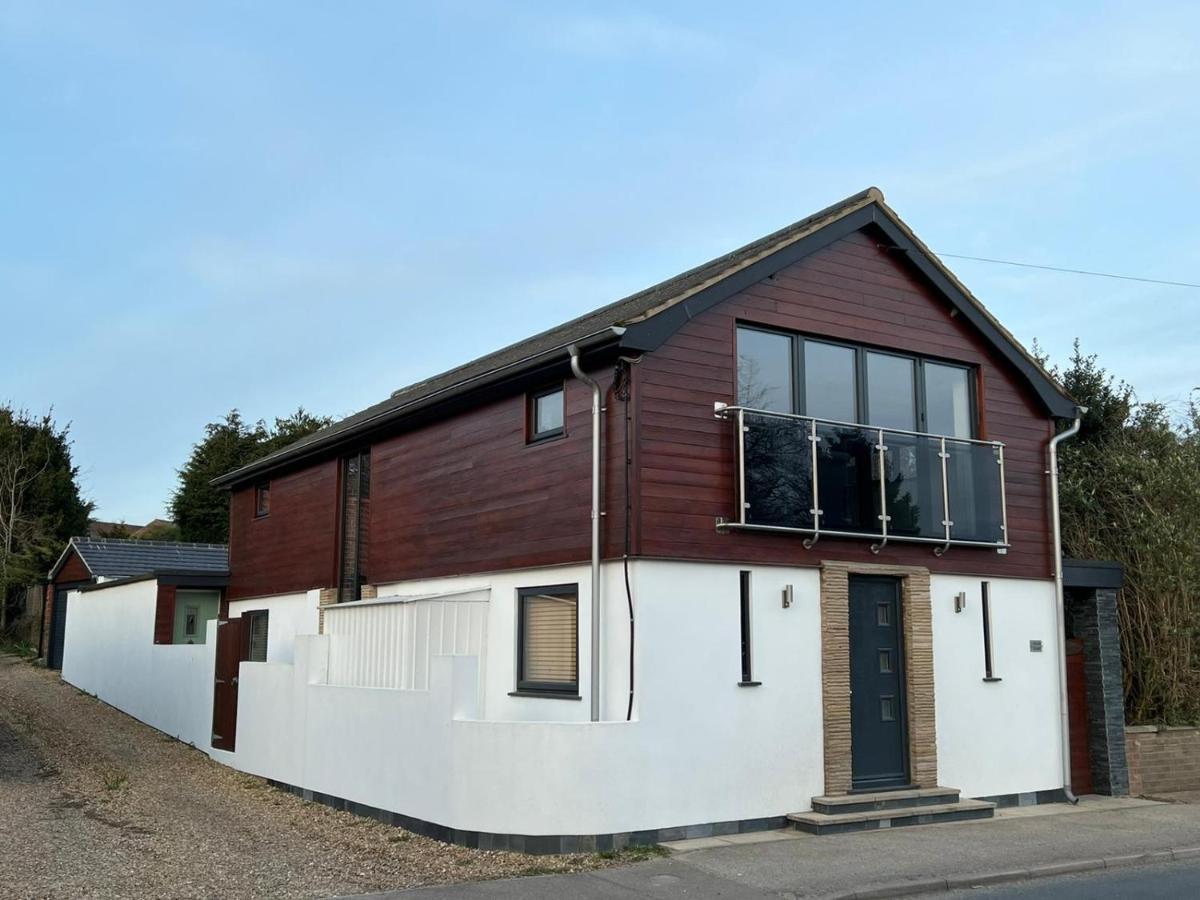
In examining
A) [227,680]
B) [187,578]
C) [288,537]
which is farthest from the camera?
[187,578]

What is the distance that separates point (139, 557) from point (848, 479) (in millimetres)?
22015

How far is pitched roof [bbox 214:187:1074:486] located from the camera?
36.8 feet

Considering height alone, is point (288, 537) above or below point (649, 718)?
above

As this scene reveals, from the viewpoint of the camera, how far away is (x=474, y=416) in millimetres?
13656

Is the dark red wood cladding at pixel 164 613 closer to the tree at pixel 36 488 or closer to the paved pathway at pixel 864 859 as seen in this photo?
the paved pathway at pixel 864 859

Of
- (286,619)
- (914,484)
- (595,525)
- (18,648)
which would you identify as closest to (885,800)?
(914,484)

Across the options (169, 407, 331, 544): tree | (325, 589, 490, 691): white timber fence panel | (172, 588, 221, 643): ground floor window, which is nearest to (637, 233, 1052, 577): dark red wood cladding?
(325, 589, 490, 691): white timber fence panel

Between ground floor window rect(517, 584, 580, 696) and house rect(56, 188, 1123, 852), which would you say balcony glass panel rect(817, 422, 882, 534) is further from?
A: ground floor window rect(517, 584, 580, 696)

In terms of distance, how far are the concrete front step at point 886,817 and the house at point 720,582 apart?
0.04 m

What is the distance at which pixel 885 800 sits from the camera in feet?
38.3

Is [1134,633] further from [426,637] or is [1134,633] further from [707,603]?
[426,637]

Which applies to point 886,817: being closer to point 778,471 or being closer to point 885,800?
point 885,800

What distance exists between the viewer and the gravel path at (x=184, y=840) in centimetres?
912

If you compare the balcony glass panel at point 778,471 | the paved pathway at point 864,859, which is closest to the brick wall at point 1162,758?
the paved pathway at point 864,859
